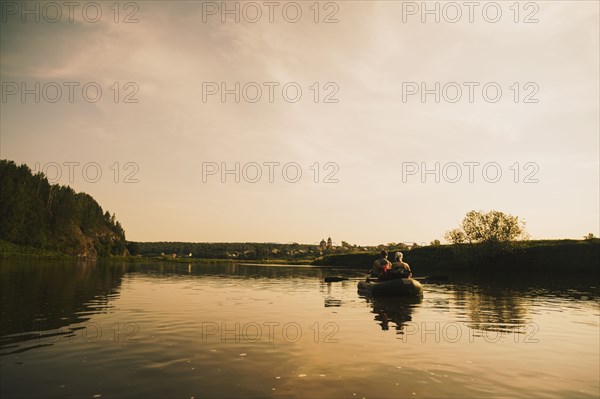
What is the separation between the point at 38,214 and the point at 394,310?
6247 inches

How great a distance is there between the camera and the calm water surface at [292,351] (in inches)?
392

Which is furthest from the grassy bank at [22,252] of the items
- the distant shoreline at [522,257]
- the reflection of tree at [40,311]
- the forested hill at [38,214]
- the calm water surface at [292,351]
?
the calm water surface at [292,351]

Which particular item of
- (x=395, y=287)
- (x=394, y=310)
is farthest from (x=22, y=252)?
(x=394, y=310)

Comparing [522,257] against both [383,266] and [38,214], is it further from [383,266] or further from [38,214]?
[38,214]

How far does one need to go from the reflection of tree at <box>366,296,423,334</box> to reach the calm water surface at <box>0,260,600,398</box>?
13cm

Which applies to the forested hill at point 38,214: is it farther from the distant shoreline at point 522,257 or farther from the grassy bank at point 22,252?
the distant shoreline at point 522,257

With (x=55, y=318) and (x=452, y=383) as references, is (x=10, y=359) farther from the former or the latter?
(x=452, y=383)

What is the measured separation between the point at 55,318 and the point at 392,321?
653 inches

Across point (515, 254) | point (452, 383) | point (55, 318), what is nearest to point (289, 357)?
point (452, 383)

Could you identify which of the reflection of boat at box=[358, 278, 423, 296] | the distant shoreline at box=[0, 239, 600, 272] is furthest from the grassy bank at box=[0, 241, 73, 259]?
the reflection of boat at box=[358, 278, 423, 296]

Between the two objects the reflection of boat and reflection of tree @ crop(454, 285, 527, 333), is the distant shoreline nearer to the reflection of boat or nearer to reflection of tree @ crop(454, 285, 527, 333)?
reflection of tree @ crop(454, 285, 527, 333)

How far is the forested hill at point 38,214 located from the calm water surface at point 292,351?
135087 mm

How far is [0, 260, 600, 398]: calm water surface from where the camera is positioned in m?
9.95

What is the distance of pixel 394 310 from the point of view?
25.0 metres
